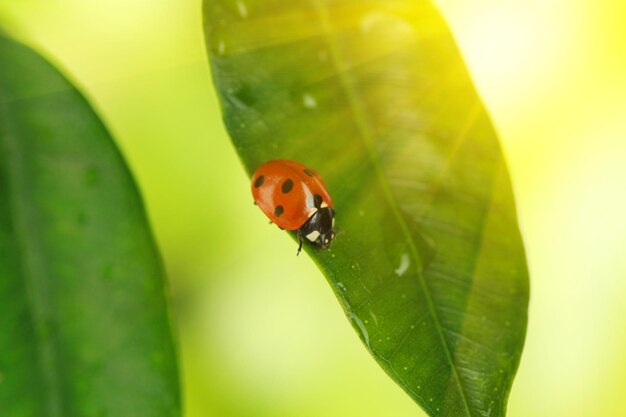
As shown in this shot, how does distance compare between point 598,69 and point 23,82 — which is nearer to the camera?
point 23,82

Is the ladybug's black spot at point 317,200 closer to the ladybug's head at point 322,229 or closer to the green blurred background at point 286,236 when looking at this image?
the ladybug's head at point 322,229

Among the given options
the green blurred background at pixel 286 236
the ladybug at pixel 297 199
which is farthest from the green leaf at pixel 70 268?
the green blurred background at pixel 286 236

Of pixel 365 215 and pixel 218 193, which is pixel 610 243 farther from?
pixel 365 215

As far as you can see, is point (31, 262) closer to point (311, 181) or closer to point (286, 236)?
point (311, 181)

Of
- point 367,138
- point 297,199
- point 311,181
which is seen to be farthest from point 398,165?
point 297,199

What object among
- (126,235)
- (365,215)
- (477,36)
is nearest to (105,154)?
(126,235)

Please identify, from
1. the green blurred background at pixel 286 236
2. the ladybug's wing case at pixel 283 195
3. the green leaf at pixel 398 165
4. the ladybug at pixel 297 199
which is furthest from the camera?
the green blurred background at pixel 286 236
